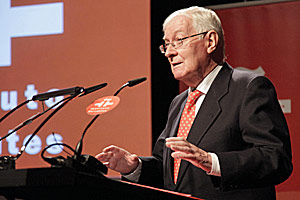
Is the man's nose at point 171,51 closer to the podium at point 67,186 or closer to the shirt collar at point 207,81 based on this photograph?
the shirt collar at point 207,81

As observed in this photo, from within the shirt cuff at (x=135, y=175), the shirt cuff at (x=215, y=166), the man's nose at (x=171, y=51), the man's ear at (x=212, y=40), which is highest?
the man's ear at (x=212, y=40)

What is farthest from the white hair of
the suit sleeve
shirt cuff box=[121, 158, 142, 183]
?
shirt cuff box=[121, 158, 142, 183]

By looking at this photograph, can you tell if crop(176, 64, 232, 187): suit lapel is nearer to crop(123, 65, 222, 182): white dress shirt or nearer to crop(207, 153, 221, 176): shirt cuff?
crop(123, 65, 222, 182): white dress shirt

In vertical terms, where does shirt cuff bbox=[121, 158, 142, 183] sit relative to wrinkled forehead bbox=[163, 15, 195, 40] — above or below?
below

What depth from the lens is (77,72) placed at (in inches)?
149

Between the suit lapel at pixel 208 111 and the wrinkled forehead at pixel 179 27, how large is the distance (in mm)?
283

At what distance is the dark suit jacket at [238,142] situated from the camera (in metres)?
1.80

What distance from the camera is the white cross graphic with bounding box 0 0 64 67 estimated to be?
153 inches

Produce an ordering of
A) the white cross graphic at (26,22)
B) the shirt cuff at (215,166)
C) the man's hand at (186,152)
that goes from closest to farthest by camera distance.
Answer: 1. the man's hand at (186,152)
2. the shirt cuff at (215,166)
3. the white cross graphic at (26,22)

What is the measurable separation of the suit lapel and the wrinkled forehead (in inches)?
11.2

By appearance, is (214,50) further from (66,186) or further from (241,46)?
(241,46)

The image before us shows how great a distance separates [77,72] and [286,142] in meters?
2.19

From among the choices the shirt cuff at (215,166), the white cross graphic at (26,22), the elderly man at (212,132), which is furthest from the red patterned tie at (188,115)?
the white cross graphic at (26,22)

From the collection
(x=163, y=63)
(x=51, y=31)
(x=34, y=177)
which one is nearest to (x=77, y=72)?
(x=51, y=31)
